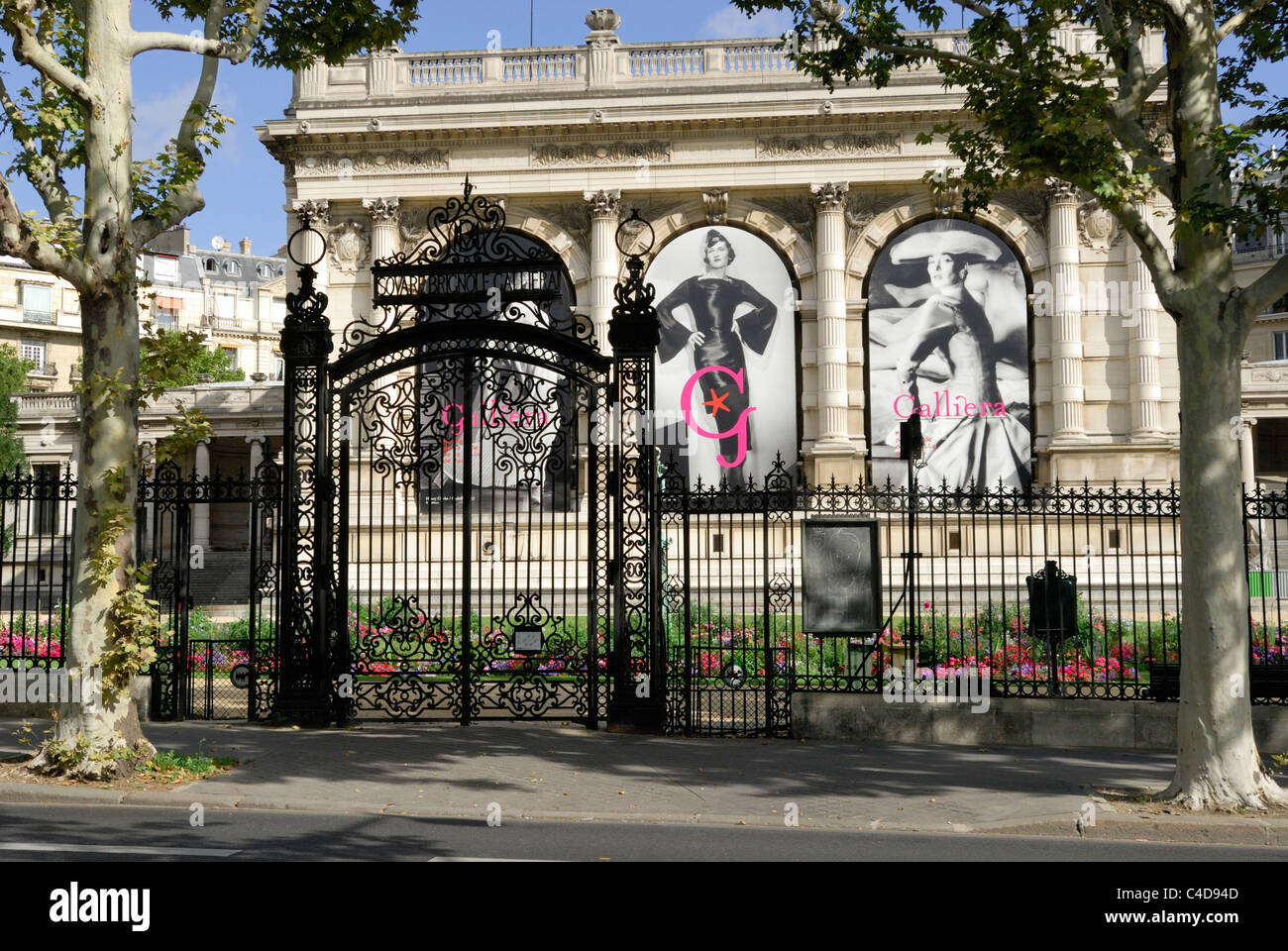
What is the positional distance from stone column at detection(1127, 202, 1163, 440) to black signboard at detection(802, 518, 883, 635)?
71.8 feet

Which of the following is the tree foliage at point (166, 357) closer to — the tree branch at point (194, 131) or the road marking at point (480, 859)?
the tree branch at point (194, 131)

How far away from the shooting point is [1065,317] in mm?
31703

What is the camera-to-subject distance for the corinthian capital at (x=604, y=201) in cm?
3300

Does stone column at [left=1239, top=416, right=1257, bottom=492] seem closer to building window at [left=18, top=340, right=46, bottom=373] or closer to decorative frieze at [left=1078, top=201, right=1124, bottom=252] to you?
decorative frieze at [left=1078, top=201, right=1124, bottom=252]

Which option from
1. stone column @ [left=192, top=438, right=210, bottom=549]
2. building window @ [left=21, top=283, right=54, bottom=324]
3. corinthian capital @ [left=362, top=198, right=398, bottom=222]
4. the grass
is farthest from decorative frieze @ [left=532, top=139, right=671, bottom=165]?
building window @ [left=21, top=283, right=54, bottom=324]

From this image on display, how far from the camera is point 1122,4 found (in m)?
10.8

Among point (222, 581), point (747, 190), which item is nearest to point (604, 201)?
point (747, 190)

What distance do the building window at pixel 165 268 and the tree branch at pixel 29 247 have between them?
250 ft

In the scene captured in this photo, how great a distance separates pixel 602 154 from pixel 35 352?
47745 millimetres

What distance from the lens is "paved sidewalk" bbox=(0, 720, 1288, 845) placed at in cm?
889

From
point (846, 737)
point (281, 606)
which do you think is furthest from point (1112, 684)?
point (281, 606)

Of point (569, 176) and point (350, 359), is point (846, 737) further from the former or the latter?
point (569, 176)
